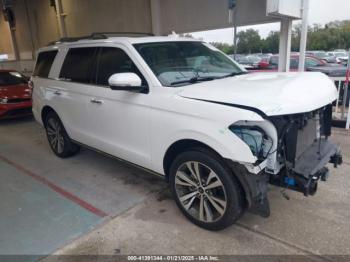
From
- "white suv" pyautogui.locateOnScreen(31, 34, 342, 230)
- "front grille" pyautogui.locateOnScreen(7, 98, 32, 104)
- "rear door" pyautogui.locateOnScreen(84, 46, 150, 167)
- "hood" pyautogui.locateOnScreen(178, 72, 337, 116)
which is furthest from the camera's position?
"front grille" pyautogui.locateOnScreen(7, 98, 32, 104)

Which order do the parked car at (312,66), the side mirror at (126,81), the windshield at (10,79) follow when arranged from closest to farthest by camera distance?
the side mirror at (126,81)
the parked car at (312,66)
the windshield at (10,79)

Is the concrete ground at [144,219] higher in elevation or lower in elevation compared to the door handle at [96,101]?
lower

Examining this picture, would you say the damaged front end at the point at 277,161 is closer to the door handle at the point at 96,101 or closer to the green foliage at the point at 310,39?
the door handle at the point at 96,101

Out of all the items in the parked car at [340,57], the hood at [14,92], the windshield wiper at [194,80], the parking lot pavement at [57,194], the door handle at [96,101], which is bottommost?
the parking lot pavement at [57,194]

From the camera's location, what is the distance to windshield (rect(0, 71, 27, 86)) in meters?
8.50

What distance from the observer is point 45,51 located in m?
5.12

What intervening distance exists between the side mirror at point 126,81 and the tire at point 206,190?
33.9 inches

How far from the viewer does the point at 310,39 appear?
24.4 ft

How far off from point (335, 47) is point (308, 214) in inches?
239

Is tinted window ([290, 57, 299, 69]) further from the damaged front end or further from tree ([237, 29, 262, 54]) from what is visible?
the damaged front end

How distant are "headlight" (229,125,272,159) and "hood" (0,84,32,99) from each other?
718 cm

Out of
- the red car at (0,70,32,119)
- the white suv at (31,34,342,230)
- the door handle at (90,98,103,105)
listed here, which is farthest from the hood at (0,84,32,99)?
the door handle at (90,98,103,105)

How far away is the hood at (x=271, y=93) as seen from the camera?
2342 mm

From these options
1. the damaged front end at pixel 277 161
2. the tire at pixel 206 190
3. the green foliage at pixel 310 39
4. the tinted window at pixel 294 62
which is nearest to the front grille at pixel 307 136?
the damaged front end at pixel 277 161
